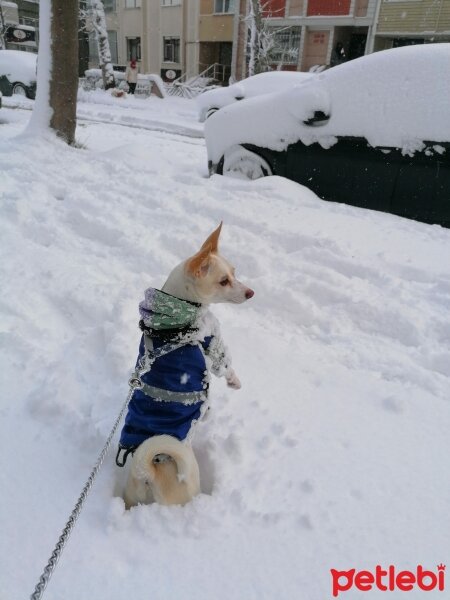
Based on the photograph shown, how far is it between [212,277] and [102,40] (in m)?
22.5

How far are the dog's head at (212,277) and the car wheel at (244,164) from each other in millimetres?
4371

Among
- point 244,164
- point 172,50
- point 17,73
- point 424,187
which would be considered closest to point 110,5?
point 172,50

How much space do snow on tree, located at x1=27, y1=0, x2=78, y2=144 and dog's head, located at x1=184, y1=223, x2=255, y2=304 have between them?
6586 mm

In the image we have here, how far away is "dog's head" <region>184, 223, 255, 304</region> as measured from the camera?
1.81m

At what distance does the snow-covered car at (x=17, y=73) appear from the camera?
1593 centimetres

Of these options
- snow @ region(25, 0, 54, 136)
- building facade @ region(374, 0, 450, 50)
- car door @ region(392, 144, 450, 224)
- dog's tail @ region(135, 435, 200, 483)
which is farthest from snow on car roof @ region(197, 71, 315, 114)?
building facade @ region(374, 0, 450, 50)

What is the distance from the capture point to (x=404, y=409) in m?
2.37

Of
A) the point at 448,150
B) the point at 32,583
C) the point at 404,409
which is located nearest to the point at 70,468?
the point at 32,583

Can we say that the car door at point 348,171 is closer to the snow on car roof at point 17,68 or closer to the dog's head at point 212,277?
the dog's head at point 212,277

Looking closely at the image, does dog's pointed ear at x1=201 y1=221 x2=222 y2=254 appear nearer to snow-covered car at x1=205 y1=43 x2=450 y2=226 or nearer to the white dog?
the white dog

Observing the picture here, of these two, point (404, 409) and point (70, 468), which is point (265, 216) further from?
point (70, 468)

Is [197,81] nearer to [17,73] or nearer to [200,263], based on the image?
[17,73]

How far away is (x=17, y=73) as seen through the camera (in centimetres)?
1596

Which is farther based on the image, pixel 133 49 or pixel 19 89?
pixel 133 49
